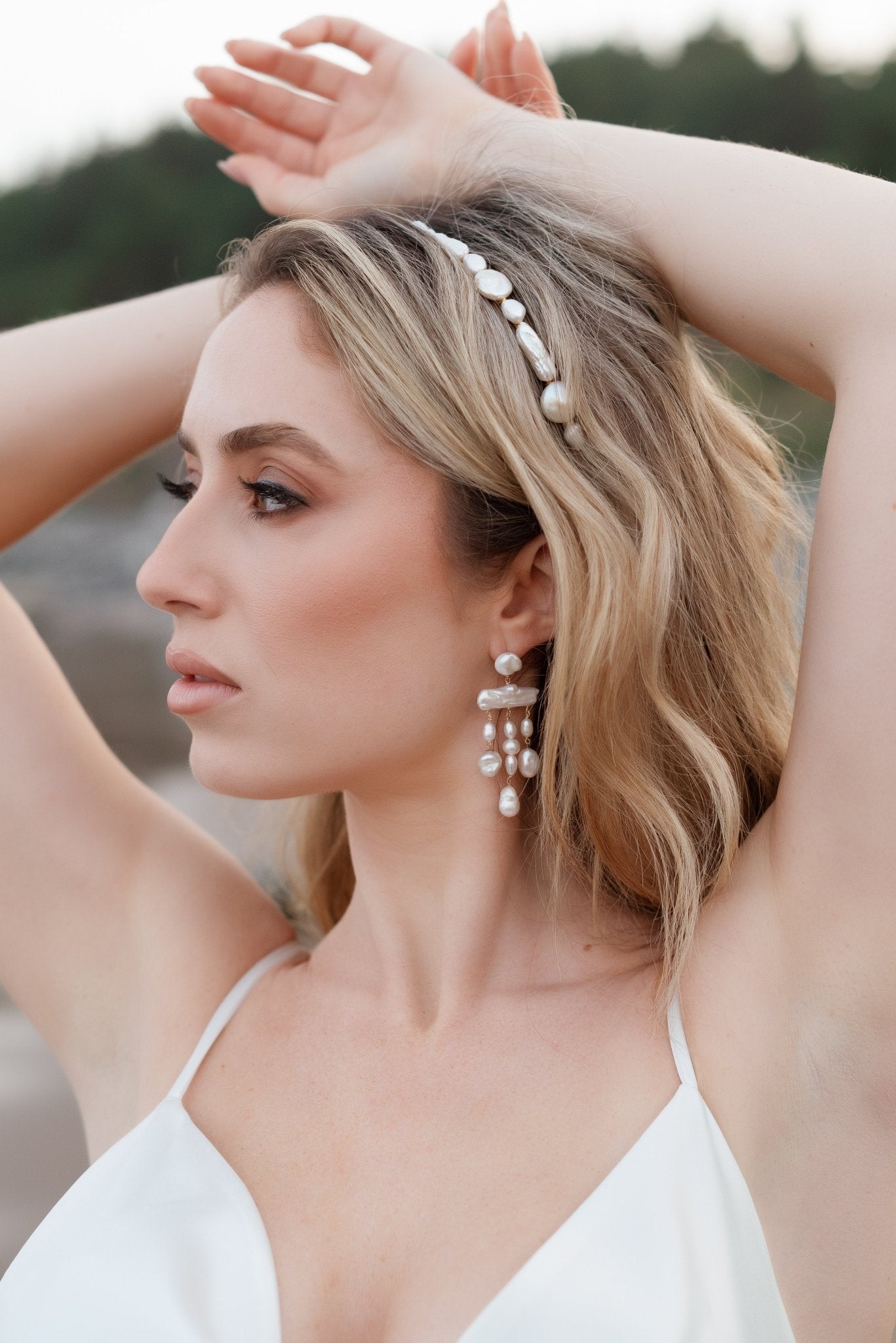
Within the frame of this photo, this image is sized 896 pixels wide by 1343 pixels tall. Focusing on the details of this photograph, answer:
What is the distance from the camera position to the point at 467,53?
221 centimetres

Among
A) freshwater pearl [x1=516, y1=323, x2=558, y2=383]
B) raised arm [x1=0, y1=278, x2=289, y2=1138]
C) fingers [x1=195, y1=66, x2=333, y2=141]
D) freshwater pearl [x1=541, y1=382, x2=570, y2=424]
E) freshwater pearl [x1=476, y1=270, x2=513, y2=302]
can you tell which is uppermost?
fingers [x1=195, y1=66, x2=333, y2=141]

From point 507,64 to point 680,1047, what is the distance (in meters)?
1.59

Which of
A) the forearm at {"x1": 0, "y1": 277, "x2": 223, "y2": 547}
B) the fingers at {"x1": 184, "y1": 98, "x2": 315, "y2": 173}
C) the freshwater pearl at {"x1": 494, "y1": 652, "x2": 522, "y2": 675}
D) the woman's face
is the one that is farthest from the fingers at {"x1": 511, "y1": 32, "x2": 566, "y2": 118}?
the freshwater pearl at {"x1": 494, "y1": 652, "x2": 522, "y2": 675}

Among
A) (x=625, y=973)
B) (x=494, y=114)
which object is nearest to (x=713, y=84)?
(x=494, y=114)

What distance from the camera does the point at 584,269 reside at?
6.17ft

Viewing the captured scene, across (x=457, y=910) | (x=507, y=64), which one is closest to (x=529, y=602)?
(x=457, y=910)

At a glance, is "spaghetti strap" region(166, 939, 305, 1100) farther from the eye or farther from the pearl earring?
the eye

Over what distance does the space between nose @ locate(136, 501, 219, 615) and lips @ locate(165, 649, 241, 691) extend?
6cm

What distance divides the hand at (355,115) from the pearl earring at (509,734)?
76cm

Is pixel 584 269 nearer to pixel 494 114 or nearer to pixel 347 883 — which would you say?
pixel 494 114

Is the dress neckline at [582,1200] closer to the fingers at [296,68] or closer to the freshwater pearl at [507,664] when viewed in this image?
the freshwater pearl at [507,664]

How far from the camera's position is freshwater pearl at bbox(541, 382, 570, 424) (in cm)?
177

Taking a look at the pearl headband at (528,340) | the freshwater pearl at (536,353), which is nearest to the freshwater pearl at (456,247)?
the pearl headband at (528,340)

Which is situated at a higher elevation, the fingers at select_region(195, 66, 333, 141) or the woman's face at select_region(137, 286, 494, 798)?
the fingers at select_region(195, 66, 333, 141)
